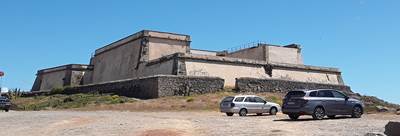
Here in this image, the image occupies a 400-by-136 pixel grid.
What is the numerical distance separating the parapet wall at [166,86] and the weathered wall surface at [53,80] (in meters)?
23.8

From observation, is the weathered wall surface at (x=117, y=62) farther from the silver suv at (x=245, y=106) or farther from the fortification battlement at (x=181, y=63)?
the silver suv at (x=245, y=106)

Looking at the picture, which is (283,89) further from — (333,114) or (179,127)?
(179,127)

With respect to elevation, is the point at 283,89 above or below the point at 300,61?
below

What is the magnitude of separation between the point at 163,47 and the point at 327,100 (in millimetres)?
33563

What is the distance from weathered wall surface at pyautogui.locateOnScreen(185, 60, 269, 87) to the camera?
4878 centimetres

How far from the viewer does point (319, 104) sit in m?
23.2

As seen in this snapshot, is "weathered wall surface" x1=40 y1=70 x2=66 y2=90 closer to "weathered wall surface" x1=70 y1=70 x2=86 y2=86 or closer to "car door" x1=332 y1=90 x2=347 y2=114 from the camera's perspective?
"weathered wall surface" x1=70 y1=70 x2=86 y2=86

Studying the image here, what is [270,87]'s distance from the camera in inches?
1959

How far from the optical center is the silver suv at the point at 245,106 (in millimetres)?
30617

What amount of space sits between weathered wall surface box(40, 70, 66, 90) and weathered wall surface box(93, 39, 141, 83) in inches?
183

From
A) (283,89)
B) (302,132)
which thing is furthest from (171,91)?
(302,132)

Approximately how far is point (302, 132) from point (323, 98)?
7941 mm

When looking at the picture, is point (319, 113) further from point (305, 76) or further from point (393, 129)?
point (305, 76)

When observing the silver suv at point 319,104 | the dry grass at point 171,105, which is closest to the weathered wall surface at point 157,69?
the dry grass at point 171,105
